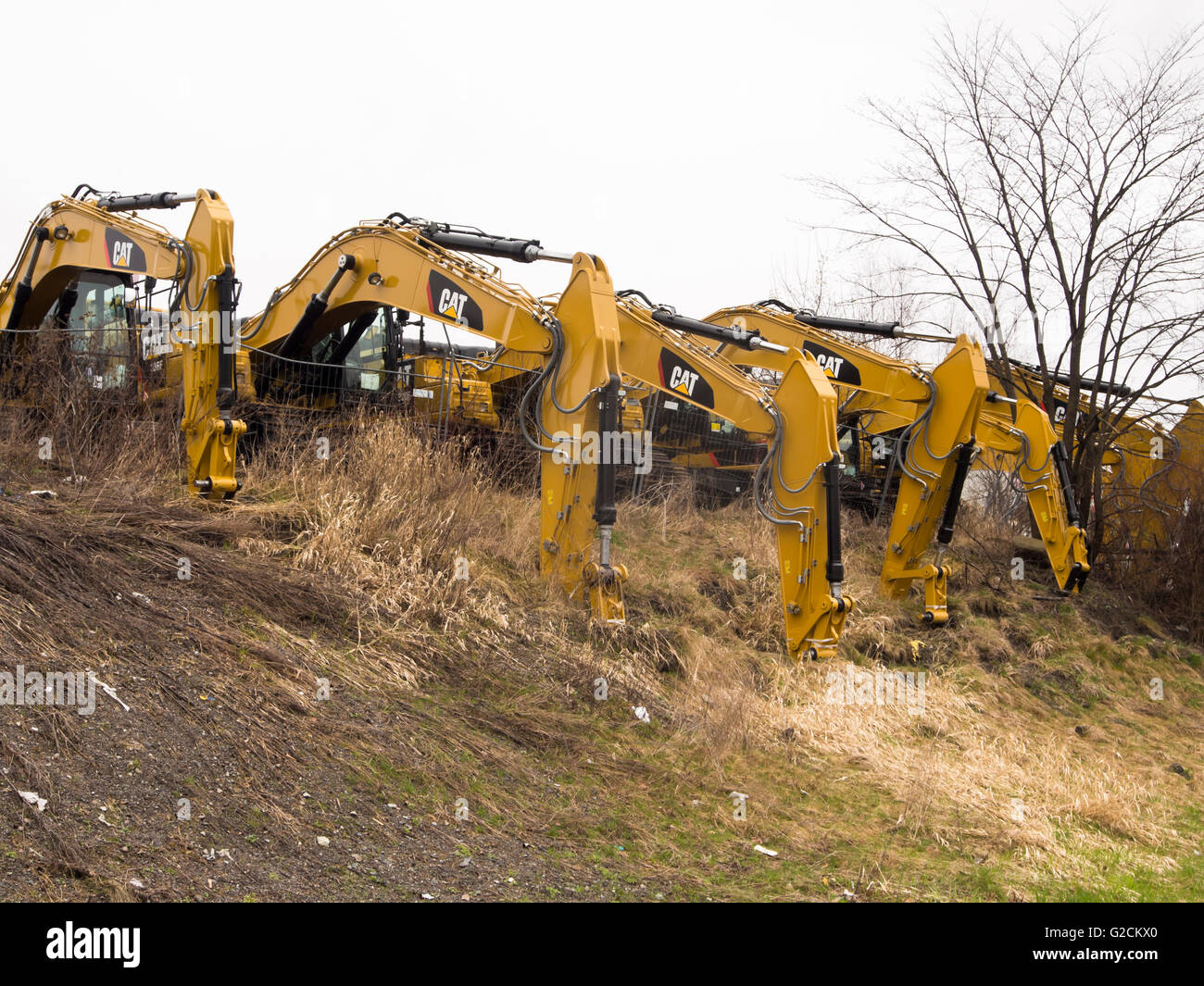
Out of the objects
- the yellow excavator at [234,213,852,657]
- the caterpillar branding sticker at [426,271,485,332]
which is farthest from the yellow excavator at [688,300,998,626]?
the caterpillar branding sticker at [426,271,485,332]

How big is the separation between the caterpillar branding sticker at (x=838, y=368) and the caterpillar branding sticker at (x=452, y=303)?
244 inches

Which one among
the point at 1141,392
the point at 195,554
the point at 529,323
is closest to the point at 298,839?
the point at 195,554

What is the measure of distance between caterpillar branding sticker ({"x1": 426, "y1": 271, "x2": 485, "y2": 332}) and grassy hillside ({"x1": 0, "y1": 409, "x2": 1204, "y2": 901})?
1479 millimetres

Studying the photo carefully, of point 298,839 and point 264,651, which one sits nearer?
point 298,839

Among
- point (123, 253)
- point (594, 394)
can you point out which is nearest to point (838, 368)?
point (594, 394)

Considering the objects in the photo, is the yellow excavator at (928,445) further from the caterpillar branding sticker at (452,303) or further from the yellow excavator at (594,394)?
the caterpillar branding sticker at (452,303)

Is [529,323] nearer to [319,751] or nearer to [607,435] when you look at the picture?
[607,435]

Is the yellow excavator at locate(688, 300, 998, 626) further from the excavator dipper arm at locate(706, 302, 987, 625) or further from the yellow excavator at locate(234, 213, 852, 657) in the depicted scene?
the yellow excavator at locate(234, 213, 852, 657)

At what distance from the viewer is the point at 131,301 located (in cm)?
1316

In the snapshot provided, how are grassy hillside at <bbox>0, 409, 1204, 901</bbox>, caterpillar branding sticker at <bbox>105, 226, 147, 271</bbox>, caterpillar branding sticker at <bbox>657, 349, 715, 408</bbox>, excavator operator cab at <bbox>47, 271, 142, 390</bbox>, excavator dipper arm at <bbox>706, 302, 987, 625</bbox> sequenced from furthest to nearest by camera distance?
excavator dipper arm at <bbox>706, 302, 987, 625</bbox>, excavator operator cab at <bbox>47, 271, 142, 390</bbox>, caterpillar branding sticker at <bbox>105, 226, 147, 271</bbox>, caterpillar branding sticker at <bbox>657, 349, 715, 408</bbox>, grassy hillside at <bbox>0, 409, 1204, 901</bbox>

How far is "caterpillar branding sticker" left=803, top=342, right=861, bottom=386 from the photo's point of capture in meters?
15.2

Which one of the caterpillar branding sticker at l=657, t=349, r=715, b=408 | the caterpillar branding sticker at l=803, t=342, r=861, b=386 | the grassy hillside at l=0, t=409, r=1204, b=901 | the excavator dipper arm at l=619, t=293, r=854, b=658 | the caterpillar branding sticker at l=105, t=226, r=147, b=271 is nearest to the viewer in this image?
the grassy hillside at l=0, t=409, r=1204, b=901

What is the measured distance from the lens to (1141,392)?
16.7 metres
